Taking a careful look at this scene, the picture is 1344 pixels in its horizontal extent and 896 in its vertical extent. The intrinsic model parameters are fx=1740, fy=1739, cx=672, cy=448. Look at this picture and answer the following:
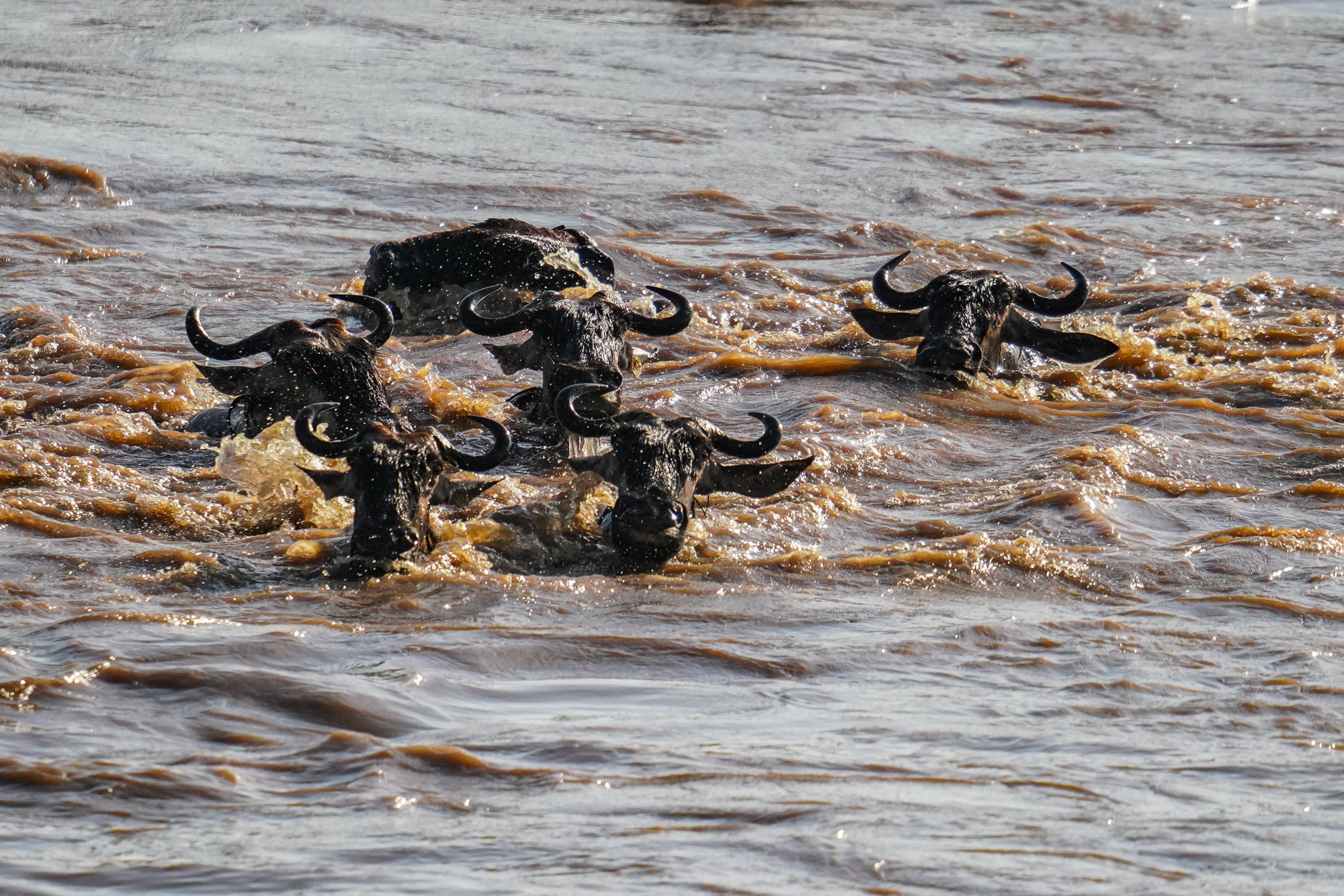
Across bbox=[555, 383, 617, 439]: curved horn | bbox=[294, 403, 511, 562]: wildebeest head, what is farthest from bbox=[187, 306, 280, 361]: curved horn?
bbox=[555, 383, 617, 439]: curved horn

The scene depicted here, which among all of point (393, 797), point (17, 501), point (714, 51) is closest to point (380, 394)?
point (17, 501)

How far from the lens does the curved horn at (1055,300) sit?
12711 millimetres

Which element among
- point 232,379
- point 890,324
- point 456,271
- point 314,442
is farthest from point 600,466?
point 456,271

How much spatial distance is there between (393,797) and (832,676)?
2151 millimetres

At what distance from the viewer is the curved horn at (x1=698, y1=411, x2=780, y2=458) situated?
8.90 m

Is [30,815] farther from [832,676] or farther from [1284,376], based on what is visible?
[1284,376]

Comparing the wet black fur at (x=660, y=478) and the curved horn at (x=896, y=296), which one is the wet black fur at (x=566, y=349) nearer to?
the wet black fur at (x=660, y=478)

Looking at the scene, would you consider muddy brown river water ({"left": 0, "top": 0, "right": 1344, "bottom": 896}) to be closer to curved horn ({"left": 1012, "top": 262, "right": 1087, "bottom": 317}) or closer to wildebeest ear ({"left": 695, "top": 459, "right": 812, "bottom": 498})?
wildebeest ear ({"left": 695, "top": 459, "right": 812, "bottom": 498})

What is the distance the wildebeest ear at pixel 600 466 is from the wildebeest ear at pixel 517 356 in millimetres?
2273

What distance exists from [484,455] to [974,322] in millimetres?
5268

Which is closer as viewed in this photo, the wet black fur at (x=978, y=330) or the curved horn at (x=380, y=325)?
the curved horn at (x=380, y=325)

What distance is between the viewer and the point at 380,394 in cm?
1041

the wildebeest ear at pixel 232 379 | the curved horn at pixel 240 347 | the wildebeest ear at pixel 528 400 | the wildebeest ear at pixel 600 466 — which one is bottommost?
the wildebeest ear at pixel 528 400

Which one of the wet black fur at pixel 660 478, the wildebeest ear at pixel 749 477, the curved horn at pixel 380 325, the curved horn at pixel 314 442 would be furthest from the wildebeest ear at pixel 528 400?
the curved horn at pixel 314 442
